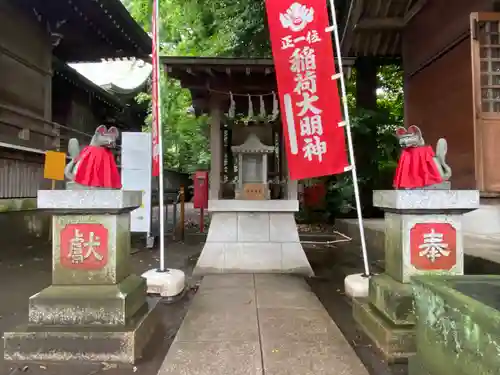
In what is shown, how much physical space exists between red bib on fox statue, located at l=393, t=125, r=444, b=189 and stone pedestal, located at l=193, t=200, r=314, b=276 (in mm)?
3575

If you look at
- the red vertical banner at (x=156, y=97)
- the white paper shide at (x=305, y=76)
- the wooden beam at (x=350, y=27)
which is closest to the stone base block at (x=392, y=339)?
the white paper shide at (x=305, y=76)

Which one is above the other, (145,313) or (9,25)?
(9,25)

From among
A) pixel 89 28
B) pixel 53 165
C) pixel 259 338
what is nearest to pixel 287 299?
pixel 259 338

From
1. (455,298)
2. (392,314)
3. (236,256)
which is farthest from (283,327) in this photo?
(236,256)

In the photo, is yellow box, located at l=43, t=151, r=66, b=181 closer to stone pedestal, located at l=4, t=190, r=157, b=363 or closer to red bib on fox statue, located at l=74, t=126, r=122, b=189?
red bib on fox statue, located at l=74, t=126, r=122, b=189

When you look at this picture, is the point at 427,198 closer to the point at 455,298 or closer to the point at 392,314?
the point at 392,314

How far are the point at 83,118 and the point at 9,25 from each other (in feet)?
20.1

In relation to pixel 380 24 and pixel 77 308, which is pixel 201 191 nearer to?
pixel 380 24

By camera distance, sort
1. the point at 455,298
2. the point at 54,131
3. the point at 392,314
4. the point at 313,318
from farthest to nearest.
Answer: the point at 54,131 → the point at 313,318 → the point at 392,314 → the point at 455,298

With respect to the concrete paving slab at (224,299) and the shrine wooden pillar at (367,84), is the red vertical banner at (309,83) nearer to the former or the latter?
the concrete paving slab at (224,299)

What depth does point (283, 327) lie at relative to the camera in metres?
4.47

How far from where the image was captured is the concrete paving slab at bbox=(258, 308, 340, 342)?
4191mm

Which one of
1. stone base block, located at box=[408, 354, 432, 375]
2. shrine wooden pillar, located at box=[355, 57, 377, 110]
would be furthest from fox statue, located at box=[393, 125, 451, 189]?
shrine wooden pillar, located at box=[355, 57, 377, 110]

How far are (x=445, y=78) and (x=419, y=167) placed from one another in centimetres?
639
